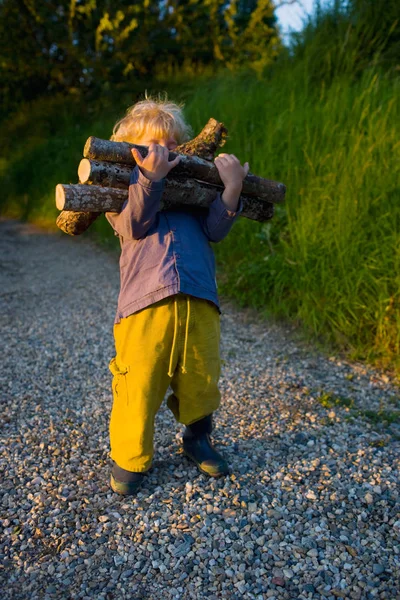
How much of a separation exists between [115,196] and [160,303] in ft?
1.48

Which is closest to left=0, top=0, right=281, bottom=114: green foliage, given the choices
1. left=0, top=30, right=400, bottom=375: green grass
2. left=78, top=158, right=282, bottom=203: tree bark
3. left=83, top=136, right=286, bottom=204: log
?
left=0, top=30, right=400, bottom=375: green grass

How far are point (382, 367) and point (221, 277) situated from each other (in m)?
2.02

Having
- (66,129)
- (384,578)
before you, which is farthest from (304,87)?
(66,129)

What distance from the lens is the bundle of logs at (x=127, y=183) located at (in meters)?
2.16

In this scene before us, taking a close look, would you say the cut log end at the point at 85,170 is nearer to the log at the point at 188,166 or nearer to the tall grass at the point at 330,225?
the log at the point at 188,166

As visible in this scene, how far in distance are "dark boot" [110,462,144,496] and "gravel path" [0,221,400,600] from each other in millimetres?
35

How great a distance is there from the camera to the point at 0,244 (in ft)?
27.0

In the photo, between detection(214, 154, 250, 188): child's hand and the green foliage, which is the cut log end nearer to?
detection(214, 154, 250, 188): child's hand

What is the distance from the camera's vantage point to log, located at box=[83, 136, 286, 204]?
2141 mm

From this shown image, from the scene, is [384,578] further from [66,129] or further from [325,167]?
[66,129]

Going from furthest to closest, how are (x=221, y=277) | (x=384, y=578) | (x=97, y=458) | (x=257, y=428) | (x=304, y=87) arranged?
(x=304, y=87), (x=221, y=277), (x=257, y=428), (x=97, y=458), (x=384, y=578)

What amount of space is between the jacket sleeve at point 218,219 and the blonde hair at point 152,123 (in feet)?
1.06

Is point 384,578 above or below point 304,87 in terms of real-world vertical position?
below

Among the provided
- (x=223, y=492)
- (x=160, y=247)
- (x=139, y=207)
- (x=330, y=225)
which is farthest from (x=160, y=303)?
(x=330, y=225)
